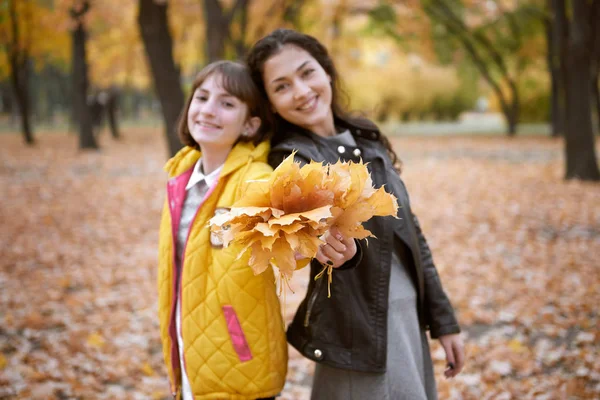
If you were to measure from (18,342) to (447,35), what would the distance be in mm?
19942

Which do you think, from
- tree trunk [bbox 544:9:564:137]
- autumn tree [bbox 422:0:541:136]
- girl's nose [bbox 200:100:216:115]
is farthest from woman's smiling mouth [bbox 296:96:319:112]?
tree trunk [bbox 544:9:564:137]

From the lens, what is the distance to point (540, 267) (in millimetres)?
5090

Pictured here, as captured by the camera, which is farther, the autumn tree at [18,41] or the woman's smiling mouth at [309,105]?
the autumn tree at [18,41]

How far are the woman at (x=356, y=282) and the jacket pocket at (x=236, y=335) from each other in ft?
0.65

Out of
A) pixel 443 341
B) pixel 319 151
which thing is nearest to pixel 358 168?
pixel 319 151

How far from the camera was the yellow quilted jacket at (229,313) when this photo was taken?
163 cm

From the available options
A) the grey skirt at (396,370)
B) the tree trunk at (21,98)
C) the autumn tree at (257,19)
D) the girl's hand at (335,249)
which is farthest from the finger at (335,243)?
the tree trunk at (21,98)

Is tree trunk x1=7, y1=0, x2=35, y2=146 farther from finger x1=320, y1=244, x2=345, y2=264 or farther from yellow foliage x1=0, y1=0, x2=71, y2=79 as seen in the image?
finger x1=320, y1=244, x2=345, y2=264

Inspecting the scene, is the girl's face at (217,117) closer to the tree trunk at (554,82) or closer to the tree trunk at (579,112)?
the tree trunk at (579,112)

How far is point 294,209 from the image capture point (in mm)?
1165

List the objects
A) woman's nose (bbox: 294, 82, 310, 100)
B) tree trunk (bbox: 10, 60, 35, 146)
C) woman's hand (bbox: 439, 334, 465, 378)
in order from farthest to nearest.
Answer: tree trunk (bbox: 10, 60, 35, 146), woman's hand (bbox: 439, 334, 465, 378), woman's nose (bbox: 294, 82, 310, 100)

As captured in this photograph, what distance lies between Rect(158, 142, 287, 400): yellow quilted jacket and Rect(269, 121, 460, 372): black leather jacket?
11 centimetres

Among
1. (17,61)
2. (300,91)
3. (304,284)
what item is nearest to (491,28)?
(304,284)

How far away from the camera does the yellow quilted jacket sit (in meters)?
1.63
